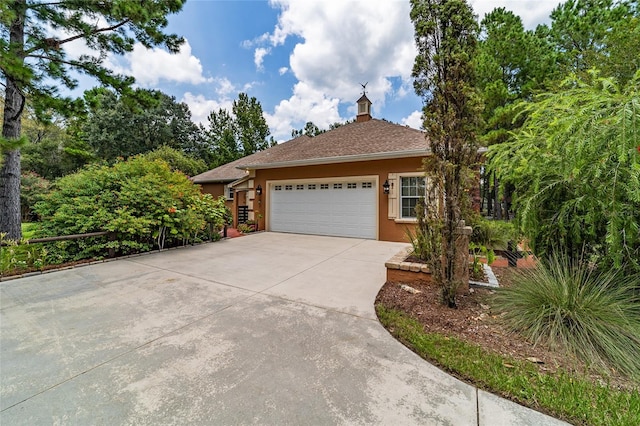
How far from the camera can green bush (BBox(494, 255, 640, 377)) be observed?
223 cm

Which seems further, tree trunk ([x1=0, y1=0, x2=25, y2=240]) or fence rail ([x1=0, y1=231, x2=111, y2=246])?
tree trunk ([x1=0, y1=0, x2=25, y2=240])

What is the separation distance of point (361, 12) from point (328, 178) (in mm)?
5200

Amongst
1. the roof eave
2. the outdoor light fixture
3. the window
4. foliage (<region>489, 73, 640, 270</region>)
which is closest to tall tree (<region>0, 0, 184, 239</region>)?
the roof eave

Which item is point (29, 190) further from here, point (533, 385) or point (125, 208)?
point (533, 385)

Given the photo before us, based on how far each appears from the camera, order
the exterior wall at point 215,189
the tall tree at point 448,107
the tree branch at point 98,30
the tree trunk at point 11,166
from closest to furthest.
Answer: the tall tree at point 448,107 → the tree trunk at point 11,166 → the tree branch at point 98,30 → the exterior wall at point 215,189

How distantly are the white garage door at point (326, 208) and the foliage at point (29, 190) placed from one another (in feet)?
44.0

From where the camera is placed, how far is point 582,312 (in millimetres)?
2549

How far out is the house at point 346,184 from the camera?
8.52 meters

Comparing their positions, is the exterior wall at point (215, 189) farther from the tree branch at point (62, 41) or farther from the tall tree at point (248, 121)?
the tall tree at point (248, 121)

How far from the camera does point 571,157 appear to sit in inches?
107

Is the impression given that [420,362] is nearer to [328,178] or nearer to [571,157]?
[571,157]

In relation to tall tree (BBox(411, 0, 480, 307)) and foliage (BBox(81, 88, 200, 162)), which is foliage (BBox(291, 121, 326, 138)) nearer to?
foliage (BBox(81, 88, 200, 162))

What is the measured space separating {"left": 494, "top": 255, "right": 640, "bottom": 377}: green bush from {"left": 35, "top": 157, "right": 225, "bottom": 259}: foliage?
762 cm

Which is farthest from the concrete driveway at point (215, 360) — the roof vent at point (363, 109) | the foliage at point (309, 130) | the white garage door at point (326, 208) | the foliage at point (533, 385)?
the foliage at point (309, 130)
